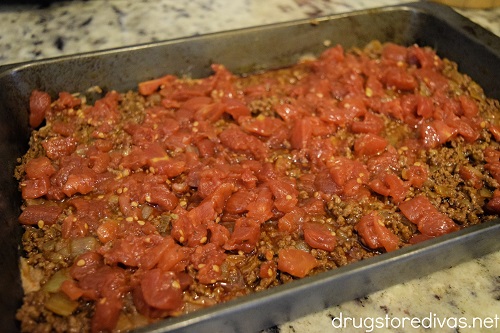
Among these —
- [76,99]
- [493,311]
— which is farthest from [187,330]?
[76,99]

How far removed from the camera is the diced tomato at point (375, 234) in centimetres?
297

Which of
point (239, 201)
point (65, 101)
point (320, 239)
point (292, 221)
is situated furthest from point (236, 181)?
point (65, 101)

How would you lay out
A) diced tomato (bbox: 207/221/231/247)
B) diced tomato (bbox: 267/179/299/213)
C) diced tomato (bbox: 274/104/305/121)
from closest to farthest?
diced tomato (bbox: 207/221/231/247), diced tomato (bbox: 267/179/299/213), diced tomato (bbox: 274/104/305/121)

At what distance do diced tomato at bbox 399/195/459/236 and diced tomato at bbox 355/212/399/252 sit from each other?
9.4 inches

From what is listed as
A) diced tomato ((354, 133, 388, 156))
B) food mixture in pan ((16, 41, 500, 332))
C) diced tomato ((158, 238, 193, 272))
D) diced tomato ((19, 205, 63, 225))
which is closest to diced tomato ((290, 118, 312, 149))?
food mixture in pan ((16, 41, 500, 332))

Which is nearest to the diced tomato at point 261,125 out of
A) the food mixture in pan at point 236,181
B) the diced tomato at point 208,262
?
the food mixture in pan at point 236,181

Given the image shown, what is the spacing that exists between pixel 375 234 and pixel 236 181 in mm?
1039

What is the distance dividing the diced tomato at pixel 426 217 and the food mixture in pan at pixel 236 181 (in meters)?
0.01

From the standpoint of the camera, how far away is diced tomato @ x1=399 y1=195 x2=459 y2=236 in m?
3.09

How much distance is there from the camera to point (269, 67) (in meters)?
4.58

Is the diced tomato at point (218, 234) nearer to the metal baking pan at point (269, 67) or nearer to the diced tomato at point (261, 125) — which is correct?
the metal baking pan at point (269, 67)

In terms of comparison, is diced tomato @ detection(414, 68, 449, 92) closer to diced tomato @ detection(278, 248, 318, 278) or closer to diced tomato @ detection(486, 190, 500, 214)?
diced tomato @ detection(486, 190, 500, 214)

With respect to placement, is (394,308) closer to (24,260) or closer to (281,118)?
(281,118)

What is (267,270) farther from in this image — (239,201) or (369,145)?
(369,145)
